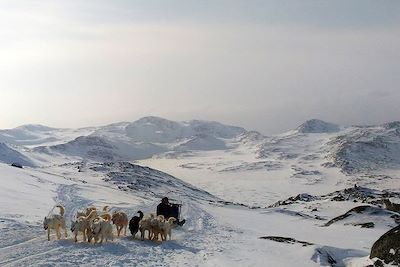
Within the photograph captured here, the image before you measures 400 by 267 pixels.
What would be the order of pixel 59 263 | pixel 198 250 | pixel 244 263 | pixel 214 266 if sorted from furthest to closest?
1. pixel 198 250
2. pixel 244 263
3. pixel 214 266
4. pixel 59 263

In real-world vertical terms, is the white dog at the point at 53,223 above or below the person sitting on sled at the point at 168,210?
above

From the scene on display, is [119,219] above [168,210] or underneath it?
above

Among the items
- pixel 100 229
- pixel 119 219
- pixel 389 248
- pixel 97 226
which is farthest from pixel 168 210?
pixel 389 248

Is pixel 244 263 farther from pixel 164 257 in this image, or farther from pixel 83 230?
pixel 83 230

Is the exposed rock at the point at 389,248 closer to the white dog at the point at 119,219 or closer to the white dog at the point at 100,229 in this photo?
the white dog at the point at 100,229

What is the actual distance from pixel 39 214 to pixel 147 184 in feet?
235

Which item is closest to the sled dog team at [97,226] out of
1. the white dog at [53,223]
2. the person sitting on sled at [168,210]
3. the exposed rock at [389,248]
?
the white dog at [53,223]

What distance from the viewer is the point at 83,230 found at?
19703 mm

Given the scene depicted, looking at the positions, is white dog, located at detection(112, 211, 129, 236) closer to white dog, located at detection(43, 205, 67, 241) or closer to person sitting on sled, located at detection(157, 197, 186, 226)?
white dog, located at detection(43, 205, 67, 241)

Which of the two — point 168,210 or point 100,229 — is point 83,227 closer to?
point 100,229

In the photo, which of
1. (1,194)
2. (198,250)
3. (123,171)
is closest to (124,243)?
(198,250)

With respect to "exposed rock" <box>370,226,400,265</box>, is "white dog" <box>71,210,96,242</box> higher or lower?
higher

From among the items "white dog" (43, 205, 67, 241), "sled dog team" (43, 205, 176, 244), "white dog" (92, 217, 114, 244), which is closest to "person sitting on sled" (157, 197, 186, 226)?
"sled dog team" (43, 205, 176, 244)

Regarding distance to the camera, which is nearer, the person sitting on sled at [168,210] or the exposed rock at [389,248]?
the exposed rock at [389,248]
